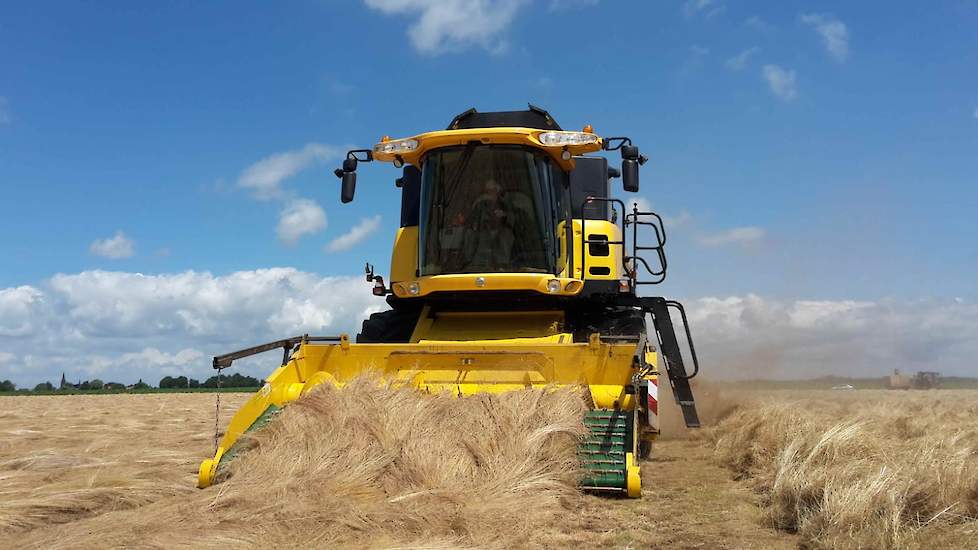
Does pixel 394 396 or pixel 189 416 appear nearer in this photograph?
pixel 394 396

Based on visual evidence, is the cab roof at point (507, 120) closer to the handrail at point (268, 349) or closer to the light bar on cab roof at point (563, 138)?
the light bar on cab roof at point (563, 138)

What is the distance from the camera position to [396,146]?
7.99m

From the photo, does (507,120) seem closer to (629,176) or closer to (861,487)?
(629,176)

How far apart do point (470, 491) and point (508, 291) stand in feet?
10.3

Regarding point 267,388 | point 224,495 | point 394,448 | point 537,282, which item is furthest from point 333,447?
point 537,282

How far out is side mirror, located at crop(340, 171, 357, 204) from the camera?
26.8 feet

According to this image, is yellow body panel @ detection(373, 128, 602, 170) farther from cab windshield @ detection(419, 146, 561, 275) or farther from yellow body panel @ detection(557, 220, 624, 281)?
yellow body panel @ detection(557, 220, 624, 281)

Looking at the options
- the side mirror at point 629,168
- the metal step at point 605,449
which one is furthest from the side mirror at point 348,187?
the metal step at point 605,449

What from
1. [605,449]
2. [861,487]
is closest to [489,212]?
[605,449]

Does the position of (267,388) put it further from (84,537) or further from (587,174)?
(587,174)

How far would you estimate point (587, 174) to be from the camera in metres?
9.25

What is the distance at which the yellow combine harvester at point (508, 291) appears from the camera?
631 cm

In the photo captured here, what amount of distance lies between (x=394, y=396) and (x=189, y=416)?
9.86m

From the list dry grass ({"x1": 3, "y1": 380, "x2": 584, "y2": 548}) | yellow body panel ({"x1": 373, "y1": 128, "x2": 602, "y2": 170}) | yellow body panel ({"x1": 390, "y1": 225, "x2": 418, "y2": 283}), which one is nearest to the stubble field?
dry grass ({"x1": 3, "y1": 380, "x2": 584, "y2": 548})
